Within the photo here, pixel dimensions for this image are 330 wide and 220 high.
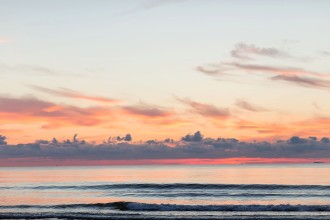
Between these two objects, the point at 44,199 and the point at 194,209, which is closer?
the point at 194,209

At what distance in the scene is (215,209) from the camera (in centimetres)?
5162

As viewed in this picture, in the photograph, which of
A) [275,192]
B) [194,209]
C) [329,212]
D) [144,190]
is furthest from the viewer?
[144,190]

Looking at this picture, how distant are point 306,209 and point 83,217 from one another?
2172 centimetres

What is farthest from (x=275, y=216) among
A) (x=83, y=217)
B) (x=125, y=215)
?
(x=83, y=217)

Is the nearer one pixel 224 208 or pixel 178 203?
pixel 224 208

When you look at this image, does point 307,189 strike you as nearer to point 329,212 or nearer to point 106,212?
point 329,212

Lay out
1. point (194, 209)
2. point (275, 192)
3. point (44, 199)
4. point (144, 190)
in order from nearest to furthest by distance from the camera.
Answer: point (194, 209)
point (44, 199)
point (275, 192)
point (144, 190)

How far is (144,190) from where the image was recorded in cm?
8462

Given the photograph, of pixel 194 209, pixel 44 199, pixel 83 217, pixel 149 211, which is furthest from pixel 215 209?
pixel 44 199

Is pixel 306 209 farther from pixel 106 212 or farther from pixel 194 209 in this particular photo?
pixel 106 212

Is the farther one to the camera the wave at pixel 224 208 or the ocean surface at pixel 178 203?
the wave at pixel 224 208

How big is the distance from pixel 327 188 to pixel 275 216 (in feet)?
129

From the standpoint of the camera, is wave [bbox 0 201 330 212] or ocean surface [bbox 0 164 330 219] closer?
ocean surface [bbox 0 164 330 219]

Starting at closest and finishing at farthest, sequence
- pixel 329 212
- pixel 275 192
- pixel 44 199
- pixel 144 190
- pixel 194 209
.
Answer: pixel 329 212
pixel 194 209
pixel 44 199
pixel 275 192
pixel 144 190
